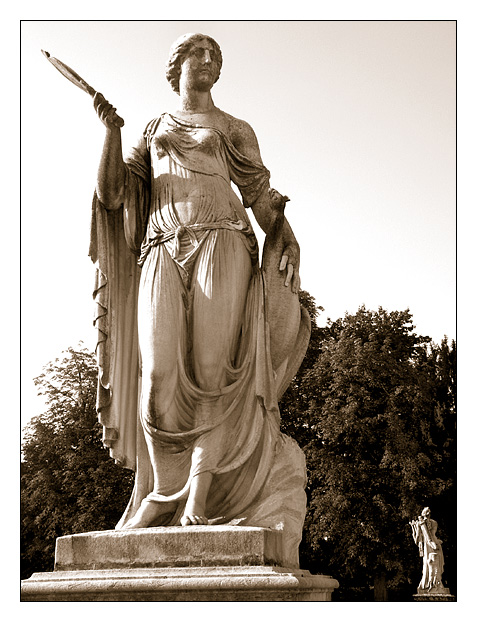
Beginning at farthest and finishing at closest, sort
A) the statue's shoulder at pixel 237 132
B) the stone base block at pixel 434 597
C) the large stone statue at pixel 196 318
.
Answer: the stone base block at pixel 434 597
the statue's shoulder at pixel 237 132
the large stone statue at pixel 196 318

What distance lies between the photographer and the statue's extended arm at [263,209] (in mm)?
9609

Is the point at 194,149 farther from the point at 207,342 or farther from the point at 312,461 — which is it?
the point at 312,461

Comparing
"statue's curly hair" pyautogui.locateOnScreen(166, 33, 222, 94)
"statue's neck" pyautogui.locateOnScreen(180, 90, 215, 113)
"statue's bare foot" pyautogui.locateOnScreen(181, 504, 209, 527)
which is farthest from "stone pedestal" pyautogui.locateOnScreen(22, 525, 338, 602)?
"statue's curly hair" pyautogui.locateOnScreen(166, 33, 222, 94)

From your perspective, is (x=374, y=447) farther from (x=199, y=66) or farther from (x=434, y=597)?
(x=199, y=66)

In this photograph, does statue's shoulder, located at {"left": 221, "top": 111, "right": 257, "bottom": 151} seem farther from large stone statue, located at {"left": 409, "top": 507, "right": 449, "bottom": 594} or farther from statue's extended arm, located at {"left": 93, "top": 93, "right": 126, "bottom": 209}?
large stone statue, located at {"left": 409, "top": 507, "right": 449, "bottom": 594}

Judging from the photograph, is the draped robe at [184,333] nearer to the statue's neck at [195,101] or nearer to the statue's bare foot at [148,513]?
the statue's bare foot at [148,513]

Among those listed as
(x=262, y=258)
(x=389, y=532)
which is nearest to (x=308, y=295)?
(x=389, y=532)

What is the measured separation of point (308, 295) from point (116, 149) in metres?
25.9

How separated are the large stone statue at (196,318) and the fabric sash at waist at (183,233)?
12mm

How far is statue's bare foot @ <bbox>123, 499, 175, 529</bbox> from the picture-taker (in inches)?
349

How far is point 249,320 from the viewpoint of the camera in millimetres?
9352

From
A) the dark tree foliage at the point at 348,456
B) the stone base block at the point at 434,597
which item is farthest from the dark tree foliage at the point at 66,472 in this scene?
the stone base block at the point at 434,597

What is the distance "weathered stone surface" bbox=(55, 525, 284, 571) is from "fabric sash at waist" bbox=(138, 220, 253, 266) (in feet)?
7.80

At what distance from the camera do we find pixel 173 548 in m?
8.34
